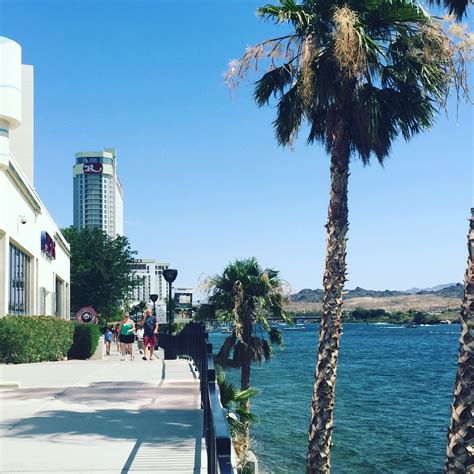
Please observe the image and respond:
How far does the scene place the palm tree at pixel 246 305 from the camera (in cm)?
2400

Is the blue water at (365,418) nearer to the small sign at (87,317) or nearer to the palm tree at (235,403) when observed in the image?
the small sign at (87,317)

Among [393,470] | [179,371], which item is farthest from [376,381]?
[179,371]

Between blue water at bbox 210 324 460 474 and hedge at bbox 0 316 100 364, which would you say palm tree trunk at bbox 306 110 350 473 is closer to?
blue water at bbox 210 324 460 474

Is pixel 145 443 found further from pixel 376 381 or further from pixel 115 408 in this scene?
pixel 376 381

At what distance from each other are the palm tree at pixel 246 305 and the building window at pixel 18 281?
335 inches

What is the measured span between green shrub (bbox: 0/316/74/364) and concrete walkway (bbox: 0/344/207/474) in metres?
6.71

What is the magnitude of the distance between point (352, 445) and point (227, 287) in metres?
10.9

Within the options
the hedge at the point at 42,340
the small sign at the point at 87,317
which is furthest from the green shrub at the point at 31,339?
the small sign at the point at 87,317

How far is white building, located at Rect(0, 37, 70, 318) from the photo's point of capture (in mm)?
20312

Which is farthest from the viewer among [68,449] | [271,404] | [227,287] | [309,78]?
[271,404]

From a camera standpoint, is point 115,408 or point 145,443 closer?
point 145,443

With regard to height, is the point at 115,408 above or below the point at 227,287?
below

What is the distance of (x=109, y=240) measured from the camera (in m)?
63.8

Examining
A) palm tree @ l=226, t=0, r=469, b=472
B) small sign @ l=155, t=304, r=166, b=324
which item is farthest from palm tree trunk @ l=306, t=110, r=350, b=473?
small sign @ l=155, t=304, r=166, b=324
